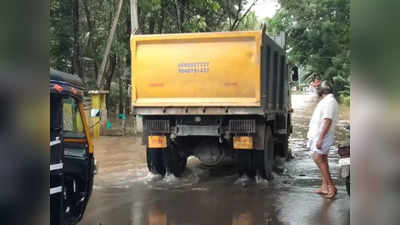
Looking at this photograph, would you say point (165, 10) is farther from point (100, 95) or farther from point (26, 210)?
point (26, 210)

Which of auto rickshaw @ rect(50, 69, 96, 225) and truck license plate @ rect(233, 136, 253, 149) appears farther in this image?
truck license plate @ rect(233, 136, 253, 149)

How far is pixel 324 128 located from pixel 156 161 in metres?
3.23

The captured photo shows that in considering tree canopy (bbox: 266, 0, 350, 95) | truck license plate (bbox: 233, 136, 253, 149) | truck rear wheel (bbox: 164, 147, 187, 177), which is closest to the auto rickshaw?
truck license plate (bbox: 233, 136, 253, 149)

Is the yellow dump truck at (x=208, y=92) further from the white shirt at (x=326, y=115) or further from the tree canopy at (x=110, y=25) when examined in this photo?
the tree canopy at (x=110, y=25)

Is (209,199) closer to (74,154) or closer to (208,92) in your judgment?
(208,92)

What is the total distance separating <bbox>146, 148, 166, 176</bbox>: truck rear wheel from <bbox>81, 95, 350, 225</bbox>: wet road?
0.17 meters

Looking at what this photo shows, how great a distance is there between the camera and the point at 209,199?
679cm

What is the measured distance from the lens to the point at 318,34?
21344 millimetres

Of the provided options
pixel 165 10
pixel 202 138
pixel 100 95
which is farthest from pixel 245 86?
pixel 165 10

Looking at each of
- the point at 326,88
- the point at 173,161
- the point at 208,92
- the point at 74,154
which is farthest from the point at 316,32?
the point at 74,154

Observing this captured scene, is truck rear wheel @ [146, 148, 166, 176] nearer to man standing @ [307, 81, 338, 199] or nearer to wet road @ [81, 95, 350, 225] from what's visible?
wet road @ [81, 95, 350, 225]

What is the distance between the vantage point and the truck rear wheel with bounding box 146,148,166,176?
8.16 m

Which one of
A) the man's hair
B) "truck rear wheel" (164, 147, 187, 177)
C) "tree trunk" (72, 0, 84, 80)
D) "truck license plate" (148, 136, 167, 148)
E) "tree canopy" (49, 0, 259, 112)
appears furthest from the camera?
"tree canopy" (49, 0, 259, 112)

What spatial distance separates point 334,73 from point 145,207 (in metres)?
17.0
